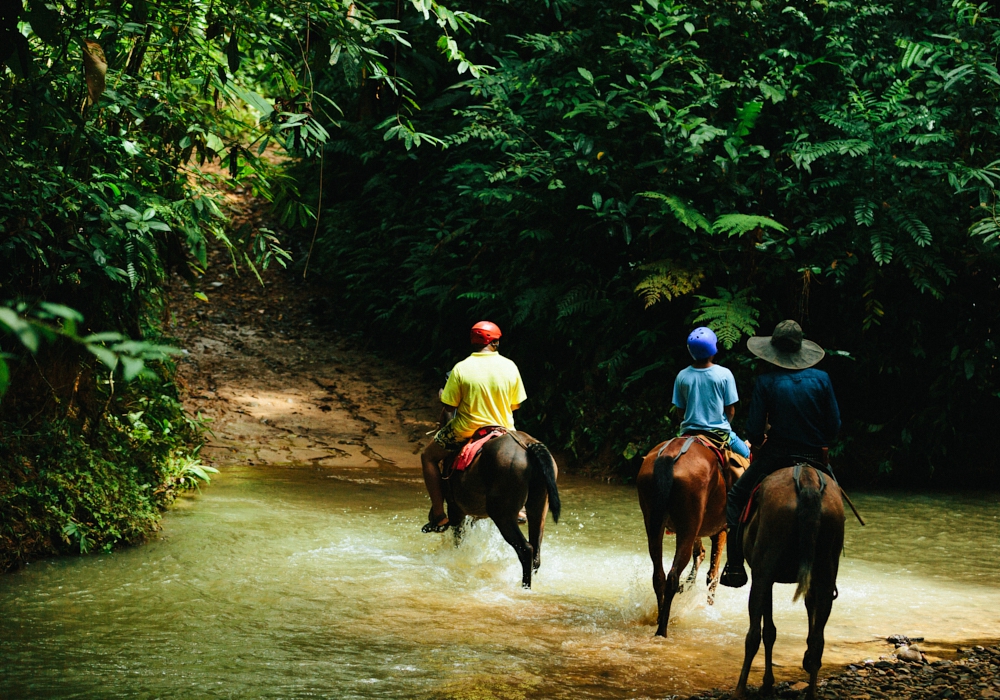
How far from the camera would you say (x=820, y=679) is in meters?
5.64

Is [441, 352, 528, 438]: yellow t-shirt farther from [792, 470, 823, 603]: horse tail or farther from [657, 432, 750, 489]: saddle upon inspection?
[792, 470, 823, 603]: horse tail

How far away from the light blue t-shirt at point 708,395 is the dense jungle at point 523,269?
1.51m

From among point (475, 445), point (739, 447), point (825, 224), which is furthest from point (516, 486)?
point (825, 224)

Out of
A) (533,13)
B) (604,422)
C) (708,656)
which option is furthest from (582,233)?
(708,656)

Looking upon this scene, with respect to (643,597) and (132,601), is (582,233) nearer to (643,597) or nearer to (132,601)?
(643,597)

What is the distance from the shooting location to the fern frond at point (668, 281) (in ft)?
38.1

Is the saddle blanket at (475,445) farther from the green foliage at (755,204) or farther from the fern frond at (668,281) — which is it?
the green foliage at (755,204)

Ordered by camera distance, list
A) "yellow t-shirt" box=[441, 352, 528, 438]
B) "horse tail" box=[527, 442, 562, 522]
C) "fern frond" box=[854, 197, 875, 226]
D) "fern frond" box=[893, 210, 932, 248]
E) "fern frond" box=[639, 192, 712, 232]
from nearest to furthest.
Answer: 1. "horse tail" box=[527, 442, 562, 522]
2. "yellow t-shirt" box=[441, 352, 528, 438]
3. "fern frond" box=[893, 210, 932, 248]
4. "fern frond" box=[854, 197, 875, 226]
5. "fern frond" box=[639, 192, 712, 232]

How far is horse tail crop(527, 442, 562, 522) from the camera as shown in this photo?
7.67m

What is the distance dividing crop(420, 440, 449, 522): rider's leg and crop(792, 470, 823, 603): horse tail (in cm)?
397

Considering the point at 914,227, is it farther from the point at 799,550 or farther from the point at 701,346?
the point at 799,550

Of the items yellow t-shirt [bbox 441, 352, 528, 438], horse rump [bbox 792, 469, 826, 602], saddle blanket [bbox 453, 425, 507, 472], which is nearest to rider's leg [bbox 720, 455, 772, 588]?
horse rump [bbox 792, 469, 826, 602]

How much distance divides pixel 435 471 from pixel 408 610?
1.92m

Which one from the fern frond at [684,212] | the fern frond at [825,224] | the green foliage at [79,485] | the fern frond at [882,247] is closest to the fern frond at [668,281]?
the fern frond at [684,212]
